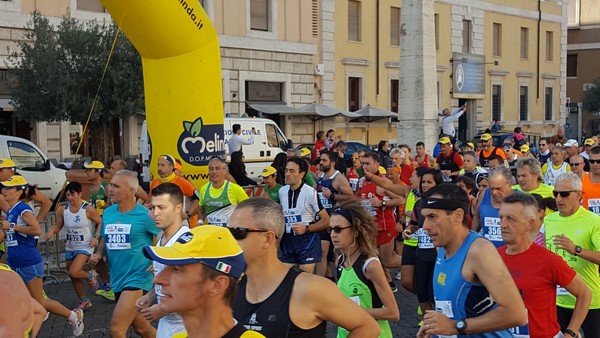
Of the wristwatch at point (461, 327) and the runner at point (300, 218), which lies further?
the runner at point (300, 218)

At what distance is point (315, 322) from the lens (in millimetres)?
3559

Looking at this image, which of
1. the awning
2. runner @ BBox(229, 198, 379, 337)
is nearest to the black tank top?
runner @ BBox(229, 198, 379, 337)

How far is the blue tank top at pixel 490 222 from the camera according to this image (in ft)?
22.4

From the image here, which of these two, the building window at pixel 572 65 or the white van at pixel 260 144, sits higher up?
the building window at pixel 572 65

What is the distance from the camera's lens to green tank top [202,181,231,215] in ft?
29.5

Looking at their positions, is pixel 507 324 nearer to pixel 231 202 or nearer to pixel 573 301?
pixel 573 301

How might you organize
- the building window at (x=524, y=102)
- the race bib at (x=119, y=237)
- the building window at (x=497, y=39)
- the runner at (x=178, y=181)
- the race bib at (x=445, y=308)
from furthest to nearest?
1. the building window at (x=524, y=102)
2. the building window at (x=497, y=39)
3. the runner at (x=178, y=181)
4. the race bib at (x=119, y=237)
5. the race bib at (x=445, y=308)

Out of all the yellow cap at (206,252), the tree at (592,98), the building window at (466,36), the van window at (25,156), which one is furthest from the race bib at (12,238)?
the tree at (592,98)

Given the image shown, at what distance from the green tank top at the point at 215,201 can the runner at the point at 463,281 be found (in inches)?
191

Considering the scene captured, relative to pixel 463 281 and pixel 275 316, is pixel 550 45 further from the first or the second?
pixel 275 316

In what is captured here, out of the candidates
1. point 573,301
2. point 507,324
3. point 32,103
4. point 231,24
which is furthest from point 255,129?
point 507,324

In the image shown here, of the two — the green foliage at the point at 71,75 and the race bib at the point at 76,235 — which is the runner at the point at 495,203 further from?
the green foliage at the point at 71,75

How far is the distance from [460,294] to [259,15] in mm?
27987

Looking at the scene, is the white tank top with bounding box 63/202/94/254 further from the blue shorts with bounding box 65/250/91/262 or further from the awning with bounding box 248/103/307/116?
the awning with bounding box 248/103/307/116
